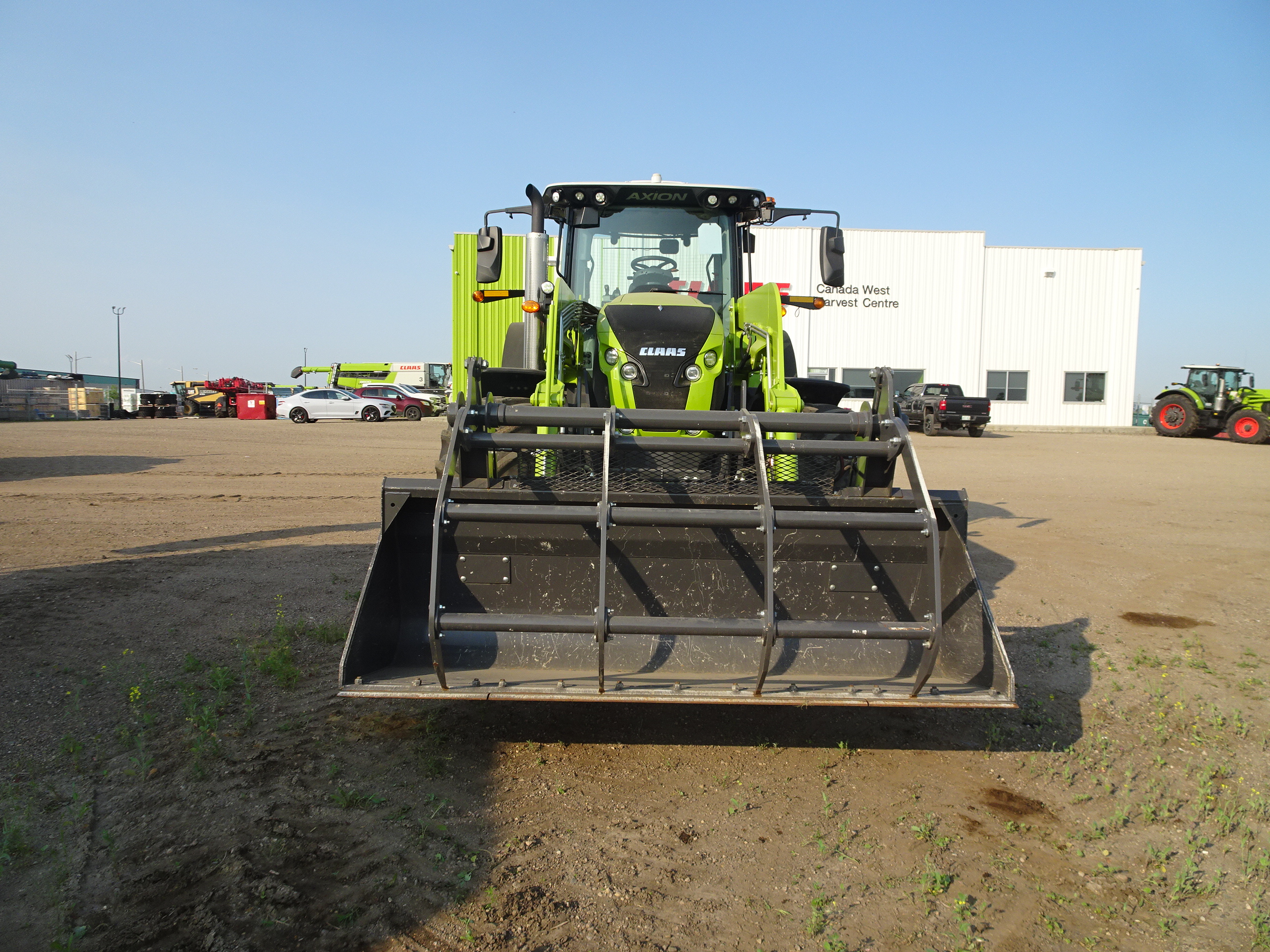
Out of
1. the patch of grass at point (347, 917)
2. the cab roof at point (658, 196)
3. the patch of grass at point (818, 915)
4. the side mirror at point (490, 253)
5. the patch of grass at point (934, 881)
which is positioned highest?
the cab roof at point (658, 196)

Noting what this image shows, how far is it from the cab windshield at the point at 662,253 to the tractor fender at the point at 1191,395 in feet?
86.9

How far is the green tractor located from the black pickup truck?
639 cm

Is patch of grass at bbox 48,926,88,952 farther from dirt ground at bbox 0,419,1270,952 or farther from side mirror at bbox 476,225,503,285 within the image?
side mirror at bbox 476,225,503,285

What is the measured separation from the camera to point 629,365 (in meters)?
4.94

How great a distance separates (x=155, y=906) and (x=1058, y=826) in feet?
10.0

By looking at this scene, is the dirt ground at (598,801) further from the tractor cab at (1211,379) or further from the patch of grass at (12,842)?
the tractor cab at (1211,379)

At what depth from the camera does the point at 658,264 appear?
5828 mm

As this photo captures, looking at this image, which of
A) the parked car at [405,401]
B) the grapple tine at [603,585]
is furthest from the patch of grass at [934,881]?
the parked car at [405,401]

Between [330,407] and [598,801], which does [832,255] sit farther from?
[330,407]

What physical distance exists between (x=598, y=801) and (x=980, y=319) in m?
30.9

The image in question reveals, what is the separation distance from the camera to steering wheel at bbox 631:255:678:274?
229 inches

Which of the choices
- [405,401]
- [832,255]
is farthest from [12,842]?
[405,401]

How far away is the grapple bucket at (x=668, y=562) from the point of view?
3359 mm

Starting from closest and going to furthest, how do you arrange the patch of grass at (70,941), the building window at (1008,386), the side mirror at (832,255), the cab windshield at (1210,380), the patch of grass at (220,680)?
the patch of grass at (70,941)
the patch of grass at (220,680)
the side mirror at (832,255)
the cab windshield at (1210,380)
the building window at (1008,386)
